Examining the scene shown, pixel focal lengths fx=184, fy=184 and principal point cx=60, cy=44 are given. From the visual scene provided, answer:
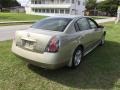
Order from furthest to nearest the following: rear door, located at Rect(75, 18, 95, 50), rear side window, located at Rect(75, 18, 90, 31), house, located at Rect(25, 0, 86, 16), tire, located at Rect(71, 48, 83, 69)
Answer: house, located at Rect(25, 0, 86, 16)
rear side window, located at Rect(75, 18, 90, 31)
rear door, located at Rect(75, 18, 95, 50)
tire, located at Rect(71, 48, 83, 69)

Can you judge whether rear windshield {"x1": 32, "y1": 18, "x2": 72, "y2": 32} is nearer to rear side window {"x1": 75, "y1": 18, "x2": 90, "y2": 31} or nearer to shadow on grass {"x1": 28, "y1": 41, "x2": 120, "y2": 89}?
rear side window {"x1": 75, "y1": 18, "x2": 90, "y2": 31}

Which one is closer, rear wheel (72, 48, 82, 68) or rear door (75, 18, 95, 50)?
rear wheel (72, 48, 82, 68)

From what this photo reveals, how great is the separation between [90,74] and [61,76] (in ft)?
2.86

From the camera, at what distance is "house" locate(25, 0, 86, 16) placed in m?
50.2

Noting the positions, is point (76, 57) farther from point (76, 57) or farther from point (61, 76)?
point (61, 76)

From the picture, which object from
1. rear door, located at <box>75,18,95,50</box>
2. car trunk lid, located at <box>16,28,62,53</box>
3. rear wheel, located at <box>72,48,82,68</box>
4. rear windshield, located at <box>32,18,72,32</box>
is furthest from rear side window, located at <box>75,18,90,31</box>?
car trunk lid, located at <box>16,28,62,53</box>

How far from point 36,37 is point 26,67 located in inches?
47.9

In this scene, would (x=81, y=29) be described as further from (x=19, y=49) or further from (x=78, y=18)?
(x=19, y=49)

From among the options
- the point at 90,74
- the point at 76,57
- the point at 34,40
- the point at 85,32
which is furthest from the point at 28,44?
the point at 85,32

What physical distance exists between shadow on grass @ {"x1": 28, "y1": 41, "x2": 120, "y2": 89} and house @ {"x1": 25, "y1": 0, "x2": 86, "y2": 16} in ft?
146

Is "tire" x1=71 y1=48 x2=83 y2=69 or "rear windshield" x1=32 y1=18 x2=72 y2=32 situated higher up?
"rear windshield" x1=32 y1=18 x2=72 y2=32

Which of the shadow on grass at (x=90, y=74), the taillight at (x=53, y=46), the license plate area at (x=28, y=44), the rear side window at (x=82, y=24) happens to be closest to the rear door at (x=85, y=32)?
the rear side window at (x=82, y=24)

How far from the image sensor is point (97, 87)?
181 inches

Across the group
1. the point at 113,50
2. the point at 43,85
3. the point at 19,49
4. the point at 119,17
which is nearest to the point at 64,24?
the point at 19,49
